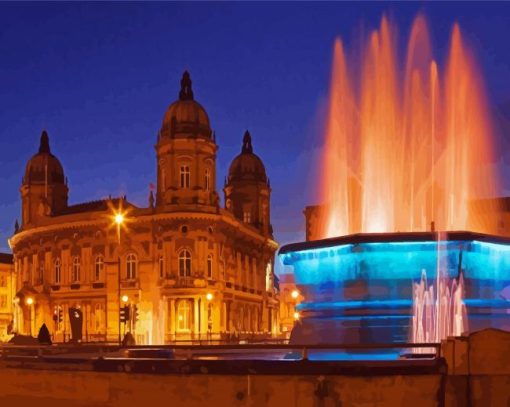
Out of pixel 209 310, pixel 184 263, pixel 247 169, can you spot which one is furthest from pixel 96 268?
pixel 247 169

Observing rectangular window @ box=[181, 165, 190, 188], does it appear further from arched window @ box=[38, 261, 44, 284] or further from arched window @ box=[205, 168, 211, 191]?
arched window @ box=[38, 261, 44, 284]

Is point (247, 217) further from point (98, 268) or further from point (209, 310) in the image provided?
point (209, 310)

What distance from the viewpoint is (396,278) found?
1773 centimetres

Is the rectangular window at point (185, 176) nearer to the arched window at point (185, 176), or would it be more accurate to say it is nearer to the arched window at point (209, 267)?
the arched window at point (185, 176)

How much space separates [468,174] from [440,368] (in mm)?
15104

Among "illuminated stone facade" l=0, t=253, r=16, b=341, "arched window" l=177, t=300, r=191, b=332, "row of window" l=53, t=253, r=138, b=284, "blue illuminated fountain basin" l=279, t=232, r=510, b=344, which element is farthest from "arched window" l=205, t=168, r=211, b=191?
"blue illuminated fountain basin" l=279, t=232, r=510, b=344

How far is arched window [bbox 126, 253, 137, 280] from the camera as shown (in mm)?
68688

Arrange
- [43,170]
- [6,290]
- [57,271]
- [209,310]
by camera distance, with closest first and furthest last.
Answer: [209,310], [57,271], [43,170], [6,290]

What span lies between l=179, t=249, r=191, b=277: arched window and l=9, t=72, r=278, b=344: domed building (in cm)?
8

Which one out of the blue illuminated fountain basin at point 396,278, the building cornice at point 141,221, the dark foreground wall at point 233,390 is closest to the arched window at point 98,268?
the building cornice at point 141,221

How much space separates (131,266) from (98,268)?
377 centimetres

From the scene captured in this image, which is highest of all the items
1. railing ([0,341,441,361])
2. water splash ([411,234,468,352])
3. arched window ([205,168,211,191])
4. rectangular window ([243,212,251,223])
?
arched window ([205,168,211,191])

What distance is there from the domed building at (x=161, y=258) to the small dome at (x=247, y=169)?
10564 mm

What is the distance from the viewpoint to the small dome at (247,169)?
8906cm
